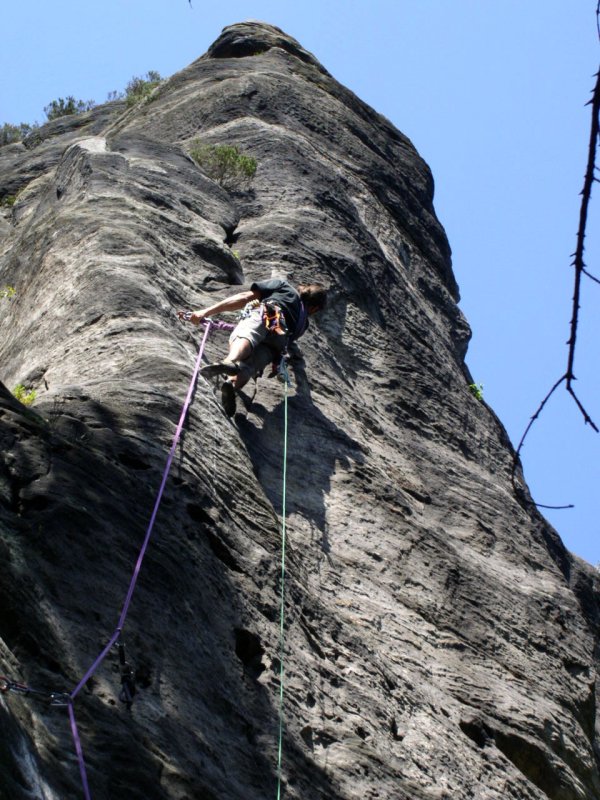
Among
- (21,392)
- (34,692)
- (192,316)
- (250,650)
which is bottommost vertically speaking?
(34,692)

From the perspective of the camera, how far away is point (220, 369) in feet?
30.8

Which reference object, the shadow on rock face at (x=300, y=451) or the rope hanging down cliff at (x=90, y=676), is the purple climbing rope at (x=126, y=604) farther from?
the shadow on rock face at (x=300, y=451)

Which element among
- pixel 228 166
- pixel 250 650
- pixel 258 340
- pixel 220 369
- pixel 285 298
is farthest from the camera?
pixel 228 166

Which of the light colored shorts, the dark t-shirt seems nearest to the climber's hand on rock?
the light colored shorts

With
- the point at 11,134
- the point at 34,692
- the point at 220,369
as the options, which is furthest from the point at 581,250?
the point at 11,134

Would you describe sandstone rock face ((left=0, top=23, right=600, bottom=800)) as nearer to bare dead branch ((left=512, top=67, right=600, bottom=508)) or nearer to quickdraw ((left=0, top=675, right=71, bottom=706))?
quickdraw ((left=0, top=675, right=71, bottom=706))

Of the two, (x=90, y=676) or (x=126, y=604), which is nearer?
(x=90, y=676)

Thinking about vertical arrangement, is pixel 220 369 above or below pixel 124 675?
above

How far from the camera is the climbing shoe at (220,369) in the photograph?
30.3 feet

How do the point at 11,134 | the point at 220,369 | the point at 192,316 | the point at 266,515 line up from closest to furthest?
the point at 266,515
the point at 220,369
the point at 192,316
the point at 11,134

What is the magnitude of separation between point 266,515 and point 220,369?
5.48ft

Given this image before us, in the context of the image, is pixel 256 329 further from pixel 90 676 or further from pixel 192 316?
pixel 90 676

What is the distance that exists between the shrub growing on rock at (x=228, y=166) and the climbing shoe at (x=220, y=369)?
5790 mm

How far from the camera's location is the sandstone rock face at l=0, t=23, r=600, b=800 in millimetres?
6223
